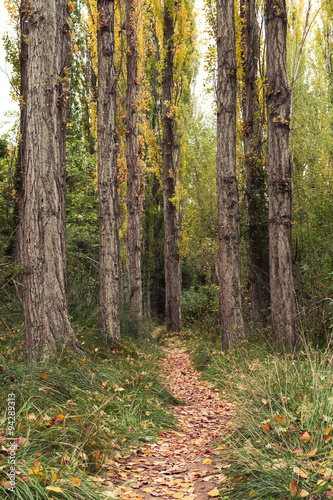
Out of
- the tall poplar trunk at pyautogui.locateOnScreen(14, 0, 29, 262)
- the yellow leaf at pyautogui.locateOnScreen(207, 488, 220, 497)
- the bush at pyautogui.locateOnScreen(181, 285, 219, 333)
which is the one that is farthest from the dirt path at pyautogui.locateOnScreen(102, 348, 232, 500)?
the bush at pyautogui.locateOnScreen(181, 285, 219, 333)

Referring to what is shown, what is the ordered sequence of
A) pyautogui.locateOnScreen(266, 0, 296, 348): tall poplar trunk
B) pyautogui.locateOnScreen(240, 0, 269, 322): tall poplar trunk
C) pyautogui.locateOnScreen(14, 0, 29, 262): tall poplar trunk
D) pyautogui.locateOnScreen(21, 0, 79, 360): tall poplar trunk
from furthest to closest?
pyautogui.locateOnScreen(240, 0, 269, 322): tall poplar trunk
pyautogui.locateOnScreen(14, 0, 29, 262): tall poplar trunk
pyautogui.locateOnScreen(266, 0, 296, 348): tall poplar trunk
pyautogui.locateOnScreen(21, 0, 79, 360): tall poplar trunk

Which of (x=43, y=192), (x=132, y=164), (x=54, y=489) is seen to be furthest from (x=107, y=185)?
(x=54, y=489)

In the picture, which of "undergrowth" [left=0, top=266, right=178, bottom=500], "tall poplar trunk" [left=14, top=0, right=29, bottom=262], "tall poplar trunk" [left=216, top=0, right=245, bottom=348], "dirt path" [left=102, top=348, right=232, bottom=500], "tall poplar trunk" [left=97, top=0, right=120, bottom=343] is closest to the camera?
"undergrowth" [left=0, top=266, right=178, bottom=500]

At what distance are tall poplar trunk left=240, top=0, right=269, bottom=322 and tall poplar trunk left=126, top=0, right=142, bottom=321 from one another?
3.01 meters

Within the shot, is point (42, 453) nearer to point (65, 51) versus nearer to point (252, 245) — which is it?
point (65, 51)

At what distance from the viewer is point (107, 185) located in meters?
7.47

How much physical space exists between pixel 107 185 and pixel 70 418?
15.9 feet

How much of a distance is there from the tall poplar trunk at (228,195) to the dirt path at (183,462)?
6.76 feet

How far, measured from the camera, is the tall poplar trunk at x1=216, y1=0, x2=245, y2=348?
7.57m

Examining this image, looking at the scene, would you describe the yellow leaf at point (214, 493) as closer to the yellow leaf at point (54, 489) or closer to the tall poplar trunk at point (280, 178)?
the yellow leaf at point (54, 489)

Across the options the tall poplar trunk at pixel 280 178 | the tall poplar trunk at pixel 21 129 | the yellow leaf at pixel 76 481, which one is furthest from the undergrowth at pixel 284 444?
the tall poplar trunk at pixel 21 129

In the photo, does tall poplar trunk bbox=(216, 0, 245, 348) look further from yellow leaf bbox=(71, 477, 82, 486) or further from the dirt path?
yellow leaf bbox=(71, 477, 82, 486)

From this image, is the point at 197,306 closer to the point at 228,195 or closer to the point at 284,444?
the point at 228,195

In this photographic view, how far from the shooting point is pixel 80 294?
781cm
